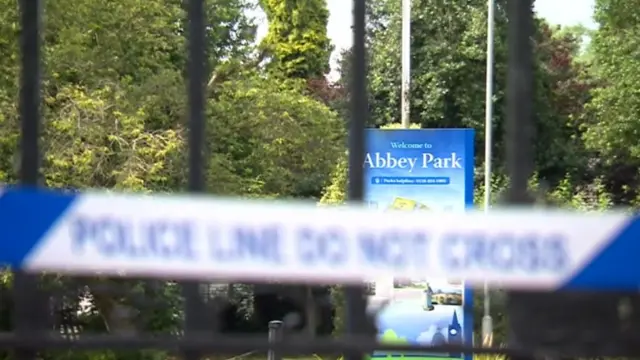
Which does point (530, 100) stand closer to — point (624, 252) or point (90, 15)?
point (624, 252)

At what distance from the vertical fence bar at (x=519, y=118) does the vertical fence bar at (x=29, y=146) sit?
1.14 m

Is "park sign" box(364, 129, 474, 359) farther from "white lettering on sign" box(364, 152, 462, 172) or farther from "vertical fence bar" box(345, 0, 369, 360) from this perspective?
"vertical fence bar" box(345, 0, 369, 360)

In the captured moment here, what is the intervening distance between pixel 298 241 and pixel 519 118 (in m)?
0.61

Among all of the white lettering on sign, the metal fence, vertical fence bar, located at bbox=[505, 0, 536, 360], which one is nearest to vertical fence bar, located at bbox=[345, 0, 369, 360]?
the metal fence

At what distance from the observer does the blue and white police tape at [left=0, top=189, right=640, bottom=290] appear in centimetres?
190

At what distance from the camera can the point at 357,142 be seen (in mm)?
1953

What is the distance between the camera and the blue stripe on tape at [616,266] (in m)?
1.90

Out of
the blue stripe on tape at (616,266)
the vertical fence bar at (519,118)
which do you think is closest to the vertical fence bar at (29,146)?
the vertical fence bar at (519,118)

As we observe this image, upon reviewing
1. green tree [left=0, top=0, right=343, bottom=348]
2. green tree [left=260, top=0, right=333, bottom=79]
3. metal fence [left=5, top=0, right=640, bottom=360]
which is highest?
green tree [left=260, top=0, right=333, bottom=79]

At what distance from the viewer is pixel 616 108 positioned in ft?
56.5

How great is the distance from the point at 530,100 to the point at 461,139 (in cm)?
593

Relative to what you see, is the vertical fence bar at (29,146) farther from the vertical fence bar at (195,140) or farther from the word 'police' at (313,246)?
the vertical fence bar at (195,140)

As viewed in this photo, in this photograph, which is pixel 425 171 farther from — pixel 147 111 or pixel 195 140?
pixel 195 140

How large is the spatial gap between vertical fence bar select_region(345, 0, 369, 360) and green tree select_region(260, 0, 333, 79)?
1798cm
